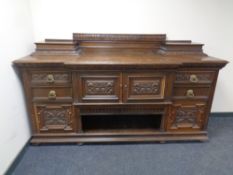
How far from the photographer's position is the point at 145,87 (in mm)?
1661

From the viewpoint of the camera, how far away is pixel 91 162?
1.61m

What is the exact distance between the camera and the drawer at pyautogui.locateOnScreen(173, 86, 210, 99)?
1.74 m

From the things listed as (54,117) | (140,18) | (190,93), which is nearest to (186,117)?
(190,93)

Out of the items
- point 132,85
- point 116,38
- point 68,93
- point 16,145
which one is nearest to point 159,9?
point 116,38

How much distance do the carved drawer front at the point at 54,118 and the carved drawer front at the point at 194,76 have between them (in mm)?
1048

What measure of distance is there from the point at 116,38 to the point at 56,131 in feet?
3.68

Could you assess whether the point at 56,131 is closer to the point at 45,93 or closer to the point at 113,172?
the point at 45,93

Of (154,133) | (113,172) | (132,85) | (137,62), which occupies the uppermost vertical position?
(137,62)

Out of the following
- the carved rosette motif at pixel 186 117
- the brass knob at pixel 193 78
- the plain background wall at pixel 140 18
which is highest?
the plain background wall at pixel 140 18

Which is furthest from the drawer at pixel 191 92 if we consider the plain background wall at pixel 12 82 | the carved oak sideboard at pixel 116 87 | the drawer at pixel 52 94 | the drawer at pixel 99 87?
the plain background wall at pixel 12 82

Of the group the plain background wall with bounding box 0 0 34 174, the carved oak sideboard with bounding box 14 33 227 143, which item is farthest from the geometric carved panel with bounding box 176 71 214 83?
the plain background wall with bounding box 0 0 34 174

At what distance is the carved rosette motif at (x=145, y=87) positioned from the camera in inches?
64.9

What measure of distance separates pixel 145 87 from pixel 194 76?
0.47 metres

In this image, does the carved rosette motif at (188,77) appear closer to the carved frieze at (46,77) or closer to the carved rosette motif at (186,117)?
the carved rosette motif at (186,117)
